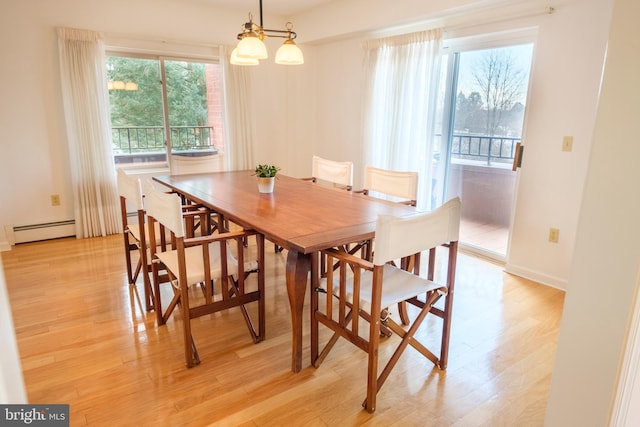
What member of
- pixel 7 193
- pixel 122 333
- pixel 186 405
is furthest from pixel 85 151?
pixel 186 405

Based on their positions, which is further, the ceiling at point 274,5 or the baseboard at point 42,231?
the ceiling at point 274,5

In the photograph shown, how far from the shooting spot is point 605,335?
40.7 inches

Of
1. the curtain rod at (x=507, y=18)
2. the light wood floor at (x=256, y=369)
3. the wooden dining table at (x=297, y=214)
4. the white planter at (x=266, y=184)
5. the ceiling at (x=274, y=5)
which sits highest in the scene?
the ceiling at (x=274, y=5)

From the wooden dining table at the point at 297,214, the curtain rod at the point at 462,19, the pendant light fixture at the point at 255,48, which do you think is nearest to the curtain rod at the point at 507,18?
the curtain rod at the point at 462,19

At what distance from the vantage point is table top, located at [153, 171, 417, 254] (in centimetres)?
189

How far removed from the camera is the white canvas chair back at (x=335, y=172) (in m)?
3.36

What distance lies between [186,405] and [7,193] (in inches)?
137

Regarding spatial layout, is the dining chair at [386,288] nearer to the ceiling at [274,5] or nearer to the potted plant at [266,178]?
the potted plant at [266,178]

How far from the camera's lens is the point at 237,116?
196 inches

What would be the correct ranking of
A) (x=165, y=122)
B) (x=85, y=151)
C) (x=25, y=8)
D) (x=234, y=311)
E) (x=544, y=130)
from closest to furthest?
(x=234, y=311) < (x=544, y=130) < (x=25, y=8) < (x=85, y=151) < (x=165, y=122)

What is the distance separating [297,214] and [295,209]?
124 millimetres

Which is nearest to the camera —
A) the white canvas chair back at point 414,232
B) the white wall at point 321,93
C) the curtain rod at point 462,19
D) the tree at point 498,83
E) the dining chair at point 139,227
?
the white canvas chair back at point 414,232

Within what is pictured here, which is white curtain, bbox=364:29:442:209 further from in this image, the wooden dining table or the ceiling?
the wooden dining table

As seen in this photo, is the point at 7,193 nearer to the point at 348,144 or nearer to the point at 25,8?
the point at 25,8
